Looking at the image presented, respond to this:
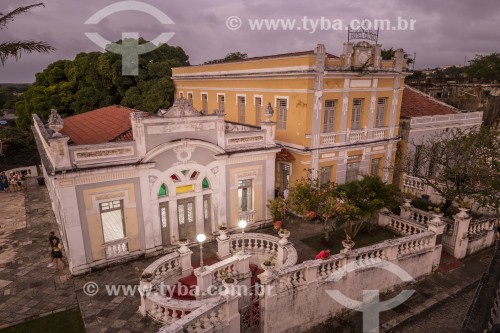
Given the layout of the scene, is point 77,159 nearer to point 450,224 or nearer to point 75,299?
point 75,299

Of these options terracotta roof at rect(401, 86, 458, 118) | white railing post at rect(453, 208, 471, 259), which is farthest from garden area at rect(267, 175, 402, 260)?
terracotta roof at rect(401, 86, 458, 118)

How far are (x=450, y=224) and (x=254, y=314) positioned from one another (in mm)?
9919

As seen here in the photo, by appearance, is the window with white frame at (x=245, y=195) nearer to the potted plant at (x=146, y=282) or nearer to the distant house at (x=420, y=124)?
the potted plant at (x=146, y=282)

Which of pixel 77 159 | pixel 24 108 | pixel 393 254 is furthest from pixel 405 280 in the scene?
pixel 24 108

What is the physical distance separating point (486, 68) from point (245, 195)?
4480cm

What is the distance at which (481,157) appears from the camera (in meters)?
15.5

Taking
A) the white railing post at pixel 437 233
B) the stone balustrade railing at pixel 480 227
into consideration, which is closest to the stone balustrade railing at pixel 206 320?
the white railing post at pixel 437 233

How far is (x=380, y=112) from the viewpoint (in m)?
20.0

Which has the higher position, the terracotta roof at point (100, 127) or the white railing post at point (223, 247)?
the terracotta roof at point (100, 127)

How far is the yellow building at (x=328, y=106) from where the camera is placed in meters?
17.0

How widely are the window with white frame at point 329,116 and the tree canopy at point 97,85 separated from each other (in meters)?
17.9

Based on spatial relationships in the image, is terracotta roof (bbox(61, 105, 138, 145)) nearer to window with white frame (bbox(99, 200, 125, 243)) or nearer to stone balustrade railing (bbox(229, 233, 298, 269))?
window with white frame (bbox(99, 200, 125, 243))

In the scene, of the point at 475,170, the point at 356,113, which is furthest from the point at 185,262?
the point at 475,170

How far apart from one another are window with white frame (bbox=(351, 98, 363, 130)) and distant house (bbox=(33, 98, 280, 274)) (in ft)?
19.0
